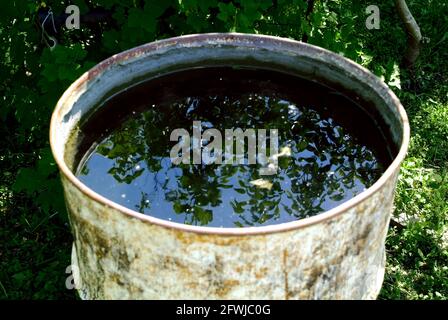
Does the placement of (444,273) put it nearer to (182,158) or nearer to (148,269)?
(182,158)

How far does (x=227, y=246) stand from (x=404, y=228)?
6.68 ft

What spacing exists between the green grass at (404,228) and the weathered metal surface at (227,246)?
3.02 feet

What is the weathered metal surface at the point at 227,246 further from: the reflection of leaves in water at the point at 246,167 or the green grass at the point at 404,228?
the green grass at the point at 404,228

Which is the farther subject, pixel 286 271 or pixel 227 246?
pixel 286 271

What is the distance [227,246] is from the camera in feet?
6.47

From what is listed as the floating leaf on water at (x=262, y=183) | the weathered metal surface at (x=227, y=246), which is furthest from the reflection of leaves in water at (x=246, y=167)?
the weathered metal surface at (x=227, y=246)

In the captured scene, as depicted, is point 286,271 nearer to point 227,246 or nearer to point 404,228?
point 227,246

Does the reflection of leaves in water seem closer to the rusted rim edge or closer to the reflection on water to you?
the reflection on water

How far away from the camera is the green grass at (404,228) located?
346 centimetres

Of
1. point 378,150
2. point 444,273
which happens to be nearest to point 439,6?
point 444,273

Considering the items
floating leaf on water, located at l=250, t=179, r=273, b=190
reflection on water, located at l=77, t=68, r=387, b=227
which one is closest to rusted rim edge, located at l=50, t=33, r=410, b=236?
reflection on water, located at l=77, t=68, r=387, b=227

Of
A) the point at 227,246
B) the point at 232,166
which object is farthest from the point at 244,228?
the point at 232,166

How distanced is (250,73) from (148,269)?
1223mm

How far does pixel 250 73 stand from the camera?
9.86 feet
